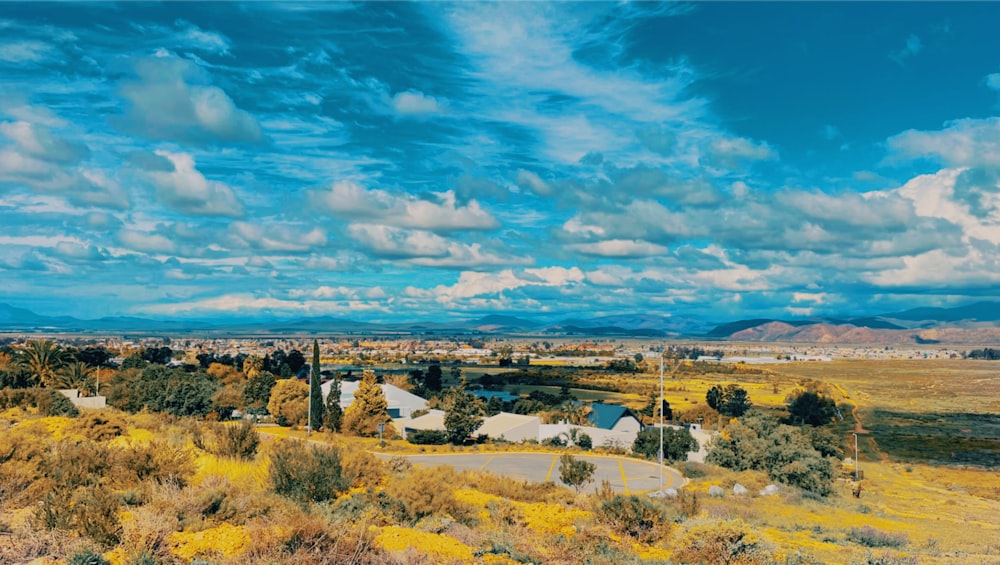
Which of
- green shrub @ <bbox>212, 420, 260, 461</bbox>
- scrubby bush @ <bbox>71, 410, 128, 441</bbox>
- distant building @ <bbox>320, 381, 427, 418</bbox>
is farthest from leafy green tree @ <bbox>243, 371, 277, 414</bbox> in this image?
green shrub @ <bbox>212, 420, 260, 461</bbox>

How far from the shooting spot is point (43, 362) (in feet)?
205

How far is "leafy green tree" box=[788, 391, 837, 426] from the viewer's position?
7225 centimetres

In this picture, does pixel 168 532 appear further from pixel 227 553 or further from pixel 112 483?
pixel 112 483

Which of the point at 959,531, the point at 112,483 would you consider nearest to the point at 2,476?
the point at 112,483

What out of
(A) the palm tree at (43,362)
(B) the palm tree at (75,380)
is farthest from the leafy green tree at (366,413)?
(A) the palm tree at (43,362)

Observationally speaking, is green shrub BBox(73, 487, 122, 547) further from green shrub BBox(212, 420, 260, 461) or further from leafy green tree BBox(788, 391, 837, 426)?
leafy green tree BBox(788, 391, 837, 426)

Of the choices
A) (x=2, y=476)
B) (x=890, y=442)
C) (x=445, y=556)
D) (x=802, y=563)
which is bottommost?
(x=890, y=442)

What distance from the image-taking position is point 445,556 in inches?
411

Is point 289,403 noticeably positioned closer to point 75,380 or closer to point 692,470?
point 75,380

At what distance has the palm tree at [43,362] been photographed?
2372 inches

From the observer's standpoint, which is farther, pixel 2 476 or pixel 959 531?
pixel 959 531

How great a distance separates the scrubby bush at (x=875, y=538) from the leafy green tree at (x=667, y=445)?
90.3 feet

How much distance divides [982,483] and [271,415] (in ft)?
182

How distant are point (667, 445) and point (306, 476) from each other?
37.9 meters
